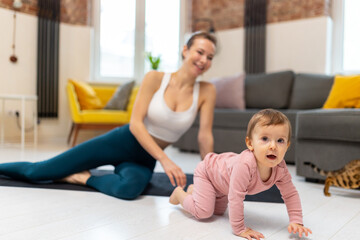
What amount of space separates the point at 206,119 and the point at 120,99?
2.81 meters

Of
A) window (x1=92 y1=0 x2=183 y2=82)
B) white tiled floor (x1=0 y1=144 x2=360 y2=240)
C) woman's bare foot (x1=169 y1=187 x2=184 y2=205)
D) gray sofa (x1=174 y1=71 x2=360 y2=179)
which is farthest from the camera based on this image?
window (x1=92 y1=0 x2=183 y2=82)

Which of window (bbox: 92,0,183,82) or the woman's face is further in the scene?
window (bbox: 92,0,183,82)

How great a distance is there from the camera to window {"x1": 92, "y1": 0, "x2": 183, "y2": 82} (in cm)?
535

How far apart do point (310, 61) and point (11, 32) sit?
12.9 feet

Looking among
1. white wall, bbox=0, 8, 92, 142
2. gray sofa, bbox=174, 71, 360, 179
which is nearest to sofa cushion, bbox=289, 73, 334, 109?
gray sofa, bbox=174, 71, 360, 179

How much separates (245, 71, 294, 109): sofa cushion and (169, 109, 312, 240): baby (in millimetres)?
2822

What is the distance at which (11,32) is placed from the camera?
448 cm

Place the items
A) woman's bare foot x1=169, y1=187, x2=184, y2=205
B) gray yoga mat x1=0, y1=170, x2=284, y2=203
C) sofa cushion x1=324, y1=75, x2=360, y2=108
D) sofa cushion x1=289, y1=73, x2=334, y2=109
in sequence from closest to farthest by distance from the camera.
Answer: woman's bare foot x1=169, y1=187, x2=184, y2=205, gray yoga mat x1=0, y1=170, x2=284, y2=203, sofa cushion x1=324, y1=75, x2=360, y2=108, sofa cushion x1=289, y1=73, x2=334, y2=109

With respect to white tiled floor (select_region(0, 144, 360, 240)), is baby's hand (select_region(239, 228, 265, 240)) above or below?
above

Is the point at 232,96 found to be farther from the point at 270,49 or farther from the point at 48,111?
the point at 48,111

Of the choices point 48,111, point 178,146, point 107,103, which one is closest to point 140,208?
point 178,146

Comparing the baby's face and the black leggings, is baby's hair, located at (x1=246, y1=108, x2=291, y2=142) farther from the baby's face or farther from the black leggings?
the black leggings

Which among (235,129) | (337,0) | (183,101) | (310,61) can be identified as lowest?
(235,129)

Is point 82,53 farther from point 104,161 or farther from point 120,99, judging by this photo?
point 104,161
